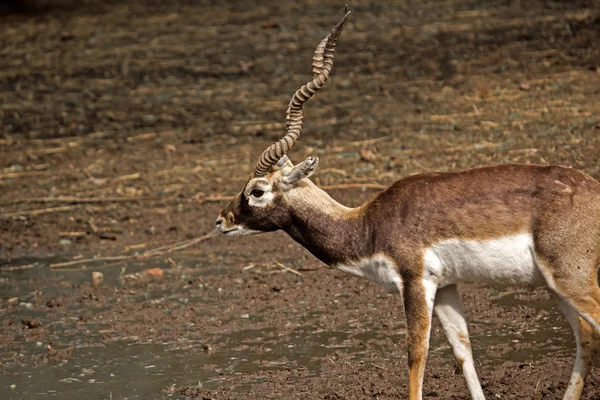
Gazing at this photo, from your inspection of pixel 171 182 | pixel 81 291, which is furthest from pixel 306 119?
pixel 81 291

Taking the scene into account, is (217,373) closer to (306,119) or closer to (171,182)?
(171,182)

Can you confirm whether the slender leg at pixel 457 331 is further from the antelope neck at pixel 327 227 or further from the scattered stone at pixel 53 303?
the scattered stone at pixel 53 303

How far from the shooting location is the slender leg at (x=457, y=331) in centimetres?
616

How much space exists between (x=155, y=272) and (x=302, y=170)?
11.8 ft

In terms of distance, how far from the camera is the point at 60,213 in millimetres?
11211

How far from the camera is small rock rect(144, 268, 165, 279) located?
31.0 feet

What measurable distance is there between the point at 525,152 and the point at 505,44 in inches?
190

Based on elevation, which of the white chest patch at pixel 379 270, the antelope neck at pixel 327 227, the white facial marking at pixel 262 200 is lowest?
the white chest patch at pixel 379 270

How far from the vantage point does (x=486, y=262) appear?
5773mm

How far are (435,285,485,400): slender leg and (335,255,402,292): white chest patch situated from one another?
1.09 ft

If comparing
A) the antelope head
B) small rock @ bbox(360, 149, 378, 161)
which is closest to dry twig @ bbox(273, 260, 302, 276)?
small rock @ bbox(360, 149, 378, 161)

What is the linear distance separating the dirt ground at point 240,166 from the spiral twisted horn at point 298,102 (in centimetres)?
156

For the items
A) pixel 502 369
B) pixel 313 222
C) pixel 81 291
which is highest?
pixel 313 222

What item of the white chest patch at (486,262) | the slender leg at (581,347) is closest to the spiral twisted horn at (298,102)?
the white chest patch at (486,262)
